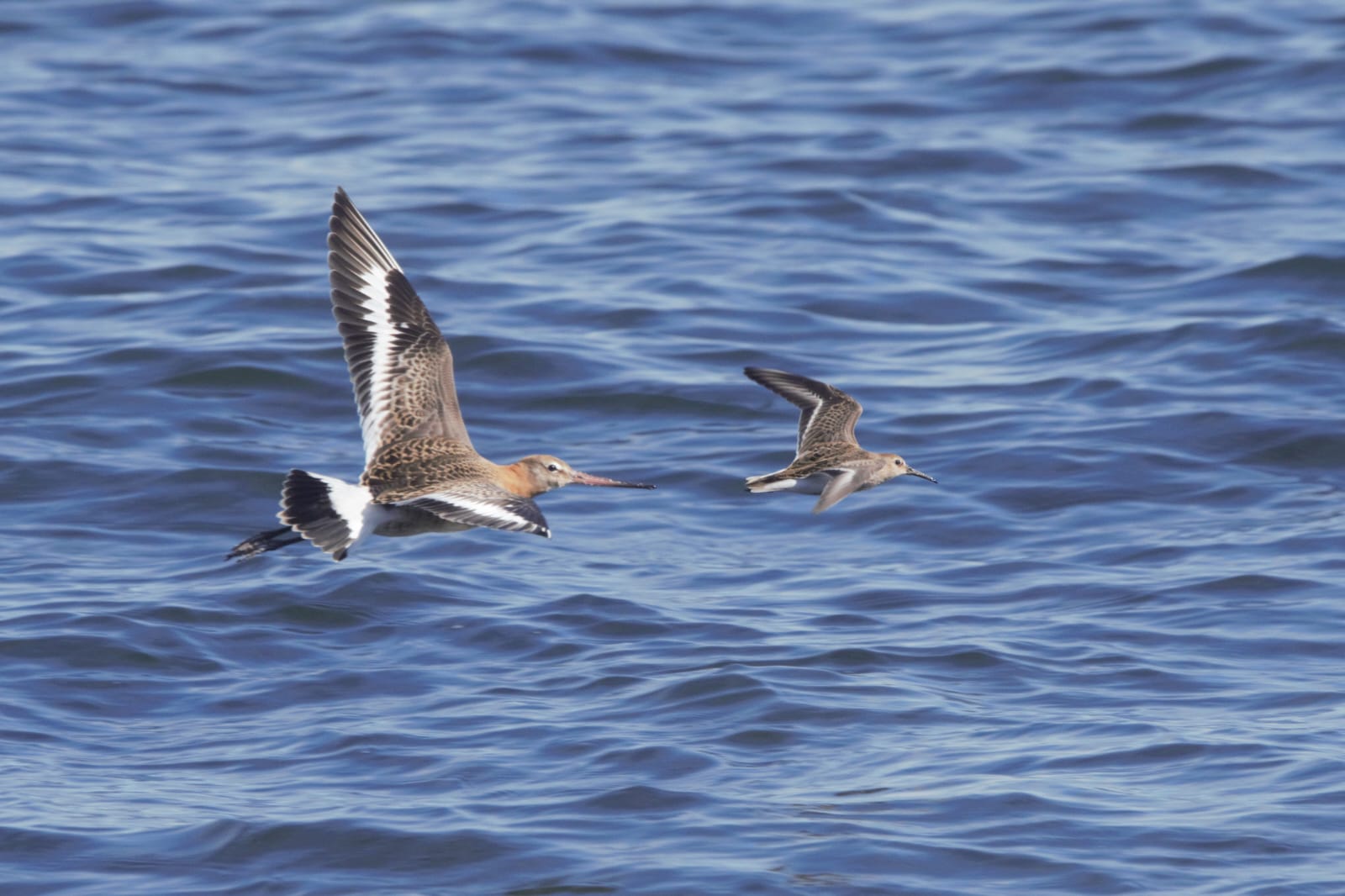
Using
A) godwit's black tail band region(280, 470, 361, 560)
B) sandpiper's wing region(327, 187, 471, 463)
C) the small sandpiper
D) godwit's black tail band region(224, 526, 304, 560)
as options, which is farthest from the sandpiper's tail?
the small sandpiper

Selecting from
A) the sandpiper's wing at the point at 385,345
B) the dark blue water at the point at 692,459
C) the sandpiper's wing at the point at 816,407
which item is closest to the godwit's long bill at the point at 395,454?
the sandpiper's wing at the point at 385,345

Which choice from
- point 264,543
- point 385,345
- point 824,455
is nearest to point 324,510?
Result: point 264,543

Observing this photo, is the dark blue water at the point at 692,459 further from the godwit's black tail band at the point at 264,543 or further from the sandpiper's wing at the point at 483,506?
the sandpiper's wing at the point at 483,506

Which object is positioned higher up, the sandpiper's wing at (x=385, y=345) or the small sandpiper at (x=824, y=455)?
the sandpiper's wing at (x=385, y=345)

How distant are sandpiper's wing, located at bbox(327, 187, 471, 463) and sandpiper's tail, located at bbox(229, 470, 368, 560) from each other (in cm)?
92

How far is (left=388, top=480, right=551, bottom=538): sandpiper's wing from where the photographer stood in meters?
6.66

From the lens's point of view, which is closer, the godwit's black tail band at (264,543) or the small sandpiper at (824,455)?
the godwit's black tail band at (264,543)

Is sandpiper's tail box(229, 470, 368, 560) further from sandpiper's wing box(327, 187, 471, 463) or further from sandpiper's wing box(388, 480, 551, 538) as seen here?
sandpiper's wing box(327, 187, 471, 463)

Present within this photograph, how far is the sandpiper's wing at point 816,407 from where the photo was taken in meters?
9.01

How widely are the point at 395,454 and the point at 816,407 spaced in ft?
7.03

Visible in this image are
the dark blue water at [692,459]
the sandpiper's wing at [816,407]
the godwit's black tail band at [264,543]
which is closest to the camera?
the dark blue water at [692,459]

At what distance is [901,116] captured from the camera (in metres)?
17.0

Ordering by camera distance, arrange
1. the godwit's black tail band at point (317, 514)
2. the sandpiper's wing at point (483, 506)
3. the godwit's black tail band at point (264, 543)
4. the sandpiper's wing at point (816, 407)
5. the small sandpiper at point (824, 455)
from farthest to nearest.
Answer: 1. the sandpiper's wing at point (816, 407)
2. the small sandpiper at point (824, 455)
3. the godwit's black tail band at point (264, 543)
4. the godwit's black tail band at point (317, 514)
5. the sandpiper's wing at point (483, 506)

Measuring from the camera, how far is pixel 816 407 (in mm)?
9219
